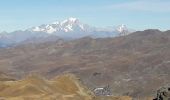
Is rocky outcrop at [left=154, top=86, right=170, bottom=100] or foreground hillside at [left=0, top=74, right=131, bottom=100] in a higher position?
rocky outcrop at [left=154, top=86, right=170, bottom=100]

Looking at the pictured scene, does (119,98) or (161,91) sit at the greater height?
(161,91)

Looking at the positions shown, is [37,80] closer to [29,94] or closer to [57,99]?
[29,94]

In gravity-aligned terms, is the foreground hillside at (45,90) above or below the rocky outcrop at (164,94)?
below

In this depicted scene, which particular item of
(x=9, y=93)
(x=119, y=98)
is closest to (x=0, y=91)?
(x=9, y=93)

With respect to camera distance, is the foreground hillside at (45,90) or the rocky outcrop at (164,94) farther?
the foreground hillside at (45,90)

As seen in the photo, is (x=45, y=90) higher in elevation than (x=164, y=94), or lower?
lower

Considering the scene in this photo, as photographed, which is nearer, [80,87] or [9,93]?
[9,93]

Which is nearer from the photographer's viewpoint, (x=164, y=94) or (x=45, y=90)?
(x=164, y=94)

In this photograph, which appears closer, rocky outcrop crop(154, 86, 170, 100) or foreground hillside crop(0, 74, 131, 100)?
rocky outcrop crop(154, 86, 170, 100)
